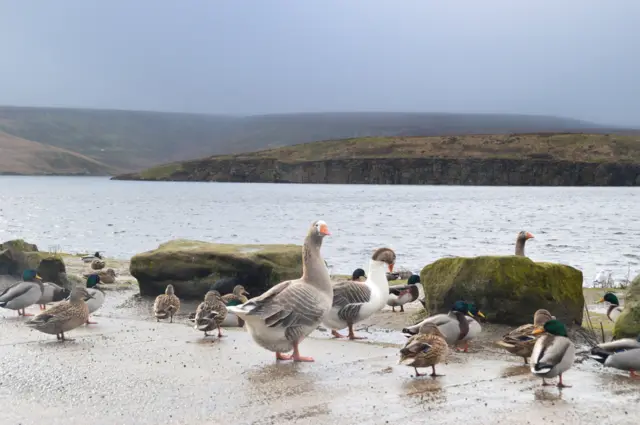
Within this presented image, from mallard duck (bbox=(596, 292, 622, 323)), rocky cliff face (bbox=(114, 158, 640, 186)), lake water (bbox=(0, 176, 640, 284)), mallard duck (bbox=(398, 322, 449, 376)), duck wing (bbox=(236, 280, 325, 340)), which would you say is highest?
duck wing (bbox=(236, 280, 325, 340))

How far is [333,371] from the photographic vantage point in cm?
1052

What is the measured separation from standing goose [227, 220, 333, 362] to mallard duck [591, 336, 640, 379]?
3.98m

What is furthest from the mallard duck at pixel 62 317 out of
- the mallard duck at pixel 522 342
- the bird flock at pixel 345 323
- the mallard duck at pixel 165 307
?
the mallard duck at pixel 522 342

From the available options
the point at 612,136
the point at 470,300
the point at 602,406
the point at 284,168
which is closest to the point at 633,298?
the point at 470,300

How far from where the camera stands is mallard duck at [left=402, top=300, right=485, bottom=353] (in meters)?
12.4

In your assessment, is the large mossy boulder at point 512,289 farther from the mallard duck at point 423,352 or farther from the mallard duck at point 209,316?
the mallard duck at point 423,352

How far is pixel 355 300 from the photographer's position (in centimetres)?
1388

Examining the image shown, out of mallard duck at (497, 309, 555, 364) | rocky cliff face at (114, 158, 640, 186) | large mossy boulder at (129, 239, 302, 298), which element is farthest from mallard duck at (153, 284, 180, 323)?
rocky cliff face at (114, 158, 640, 186)

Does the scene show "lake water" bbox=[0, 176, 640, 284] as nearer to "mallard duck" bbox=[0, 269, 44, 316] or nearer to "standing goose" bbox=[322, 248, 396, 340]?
"standing goose" bbox=[322, 248, 396, 340]

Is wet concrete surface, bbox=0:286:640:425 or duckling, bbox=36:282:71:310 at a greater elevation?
wet concrete surface, bbox=0:286:640:425

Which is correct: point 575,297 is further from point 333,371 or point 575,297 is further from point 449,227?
point 449,227

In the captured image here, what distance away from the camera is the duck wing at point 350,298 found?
45.1 feet

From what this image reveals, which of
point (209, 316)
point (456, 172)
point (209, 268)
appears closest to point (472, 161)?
point (456, 172)

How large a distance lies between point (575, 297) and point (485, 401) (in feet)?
21.9
